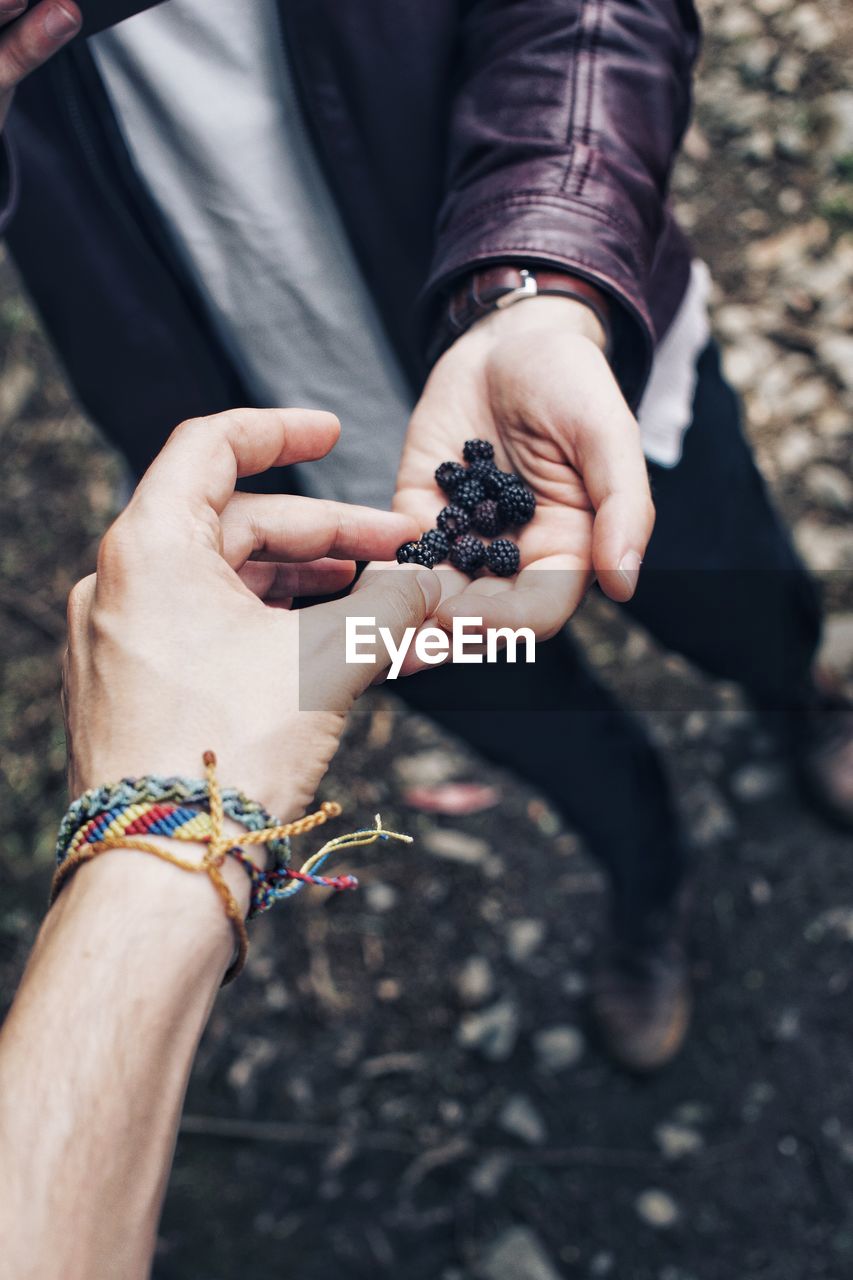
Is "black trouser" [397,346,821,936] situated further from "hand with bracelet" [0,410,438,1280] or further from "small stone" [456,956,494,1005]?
"hand with bracelet" [0,410,438,1280]

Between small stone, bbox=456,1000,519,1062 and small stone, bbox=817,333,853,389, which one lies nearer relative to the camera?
small stone, bbox=456,1000,519,1062

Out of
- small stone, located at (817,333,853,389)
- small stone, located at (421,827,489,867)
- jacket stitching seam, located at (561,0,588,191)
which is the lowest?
small stone, located at (421,827,489,867)

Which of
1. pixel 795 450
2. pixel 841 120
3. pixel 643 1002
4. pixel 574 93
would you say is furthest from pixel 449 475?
pixel 841 120

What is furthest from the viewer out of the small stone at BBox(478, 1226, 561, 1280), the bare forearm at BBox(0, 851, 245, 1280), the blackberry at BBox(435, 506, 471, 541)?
the small stone at BBox(478, 1226, 561, 1280)

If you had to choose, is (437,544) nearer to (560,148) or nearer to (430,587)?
(430,587)

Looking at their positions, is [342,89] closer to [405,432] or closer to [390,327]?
[390,327]

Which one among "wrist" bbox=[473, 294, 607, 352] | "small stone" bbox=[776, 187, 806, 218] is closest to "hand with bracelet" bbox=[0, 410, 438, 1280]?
"wrist" bbox=[473, 294, 607, 352]

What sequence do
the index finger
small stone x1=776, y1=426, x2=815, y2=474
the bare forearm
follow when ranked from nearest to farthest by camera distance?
the bare forearm, the index finger, small stone x1=776, y1=426, x2=815, y2=474
